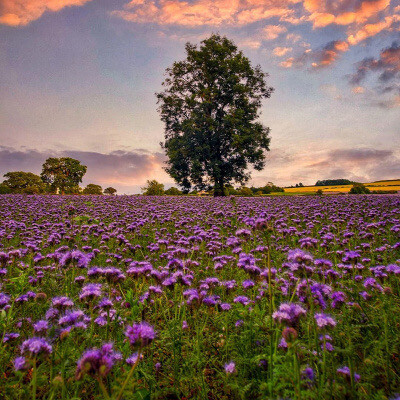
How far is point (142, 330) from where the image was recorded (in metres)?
1.51

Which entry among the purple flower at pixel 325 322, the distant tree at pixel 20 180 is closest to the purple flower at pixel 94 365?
the purple flower at pixel 325 322

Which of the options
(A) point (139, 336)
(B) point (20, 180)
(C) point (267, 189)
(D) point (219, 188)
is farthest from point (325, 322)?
(B) point (20, 180)

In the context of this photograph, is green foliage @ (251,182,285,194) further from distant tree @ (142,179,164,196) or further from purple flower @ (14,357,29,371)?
purple flower @ (14,357,29,371)

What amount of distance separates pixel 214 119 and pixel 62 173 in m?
45.3

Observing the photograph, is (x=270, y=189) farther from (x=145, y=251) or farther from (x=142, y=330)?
(x=142, y=330)

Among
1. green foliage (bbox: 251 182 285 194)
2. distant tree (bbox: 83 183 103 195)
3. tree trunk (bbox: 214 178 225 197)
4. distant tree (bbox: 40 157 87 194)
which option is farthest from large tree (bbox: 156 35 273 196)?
distant tree (bbox: 40 157 87 194)

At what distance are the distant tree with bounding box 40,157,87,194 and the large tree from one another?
36.7 metres

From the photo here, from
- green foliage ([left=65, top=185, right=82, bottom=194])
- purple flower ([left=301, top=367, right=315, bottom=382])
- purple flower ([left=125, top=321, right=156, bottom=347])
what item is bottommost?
purple flower ([left=301, top=367, right=315, bottom=382])

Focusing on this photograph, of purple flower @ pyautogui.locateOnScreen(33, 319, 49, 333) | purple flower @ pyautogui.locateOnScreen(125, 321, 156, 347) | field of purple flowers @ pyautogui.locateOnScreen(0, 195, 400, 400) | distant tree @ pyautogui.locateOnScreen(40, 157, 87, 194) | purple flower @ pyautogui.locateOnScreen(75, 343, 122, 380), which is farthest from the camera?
distant tree @ pyautogui.locateOnScreen(40, 157, 87, 194)

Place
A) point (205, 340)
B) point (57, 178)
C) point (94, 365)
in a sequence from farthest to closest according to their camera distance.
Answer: point (57, 178)
point (205, 340)
point (94, 365)

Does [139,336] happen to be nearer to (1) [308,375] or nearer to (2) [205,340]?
(1) [308,375]

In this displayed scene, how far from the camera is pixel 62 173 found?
61969 millimetres

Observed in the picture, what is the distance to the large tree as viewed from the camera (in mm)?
31875

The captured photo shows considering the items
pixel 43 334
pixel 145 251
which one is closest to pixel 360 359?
pixel 43 334
